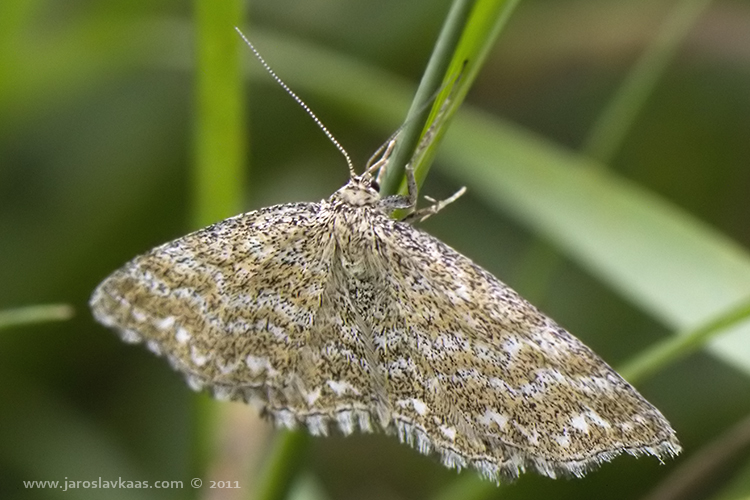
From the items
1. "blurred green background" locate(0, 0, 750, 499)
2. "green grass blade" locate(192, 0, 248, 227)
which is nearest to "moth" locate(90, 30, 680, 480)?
"green grass blade" locate(192, 0, 248, 227)

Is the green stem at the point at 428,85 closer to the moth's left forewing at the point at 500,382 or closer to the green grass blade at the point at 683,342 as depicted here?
the moth's left forewing at the point at 500,382

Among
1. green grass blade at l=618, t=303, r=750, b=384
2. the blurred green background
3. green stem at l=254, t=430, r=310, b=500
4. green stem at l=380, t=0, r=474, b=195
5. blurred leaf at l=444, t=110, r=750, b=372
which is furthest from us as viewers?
the blurred green background

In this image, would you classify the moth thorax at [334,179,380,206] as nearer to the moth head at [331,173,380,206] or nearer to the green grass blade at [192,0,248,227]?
the moth head at [331,173,380,206]

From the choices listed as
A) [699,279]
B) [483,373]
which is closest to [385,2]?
[699,279]

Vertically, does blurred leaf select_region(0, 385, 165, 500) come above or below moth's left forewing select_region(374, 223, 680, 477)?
below

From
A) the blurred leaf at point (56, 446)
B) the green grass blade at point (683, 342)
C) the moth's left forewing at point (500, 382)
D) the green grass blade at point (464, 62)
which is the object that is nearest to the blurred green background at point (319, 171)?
the blurred leaf at point (56, 446)

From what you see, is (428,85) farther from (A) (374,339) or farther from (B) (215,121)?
(B) (215,121)

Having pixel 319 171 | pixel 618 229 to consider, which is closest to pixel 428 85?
pixel 618 229

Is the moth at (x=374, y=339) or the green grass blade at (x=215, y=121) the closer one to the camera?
the moth at (x=374, y=339)
